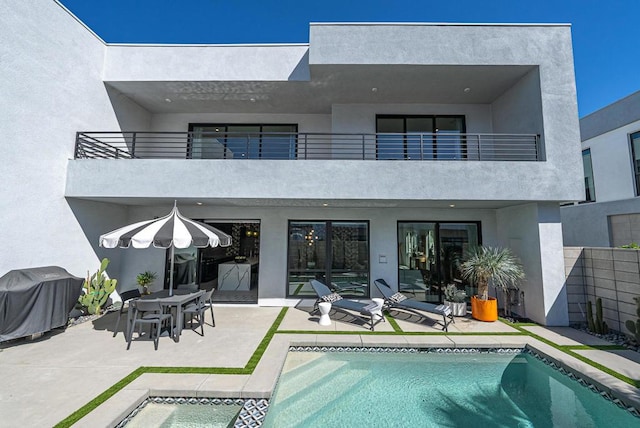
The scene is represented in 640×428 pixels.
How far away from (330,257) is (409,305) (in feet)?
10.0

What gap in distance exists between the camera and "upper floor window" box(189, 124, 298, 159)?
10.9m

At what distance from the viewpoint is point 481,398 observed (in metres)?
4.79

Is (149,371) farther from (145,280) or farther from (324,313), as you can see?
(145,280)

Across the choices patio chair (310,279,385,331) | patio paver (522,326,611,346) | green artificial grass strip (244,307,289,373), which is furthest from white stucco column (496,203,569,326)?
green artificial grass strip (244,307,289,373)

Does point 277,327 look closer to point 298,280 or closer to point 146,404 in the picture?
point 298,280

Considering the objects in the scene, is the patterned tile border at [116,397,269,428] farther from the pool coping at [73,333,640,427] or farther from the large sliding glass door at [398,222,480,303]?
the large sliding glass door at [398,222,480,303]

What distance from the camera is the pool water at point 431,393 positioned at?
166 inches

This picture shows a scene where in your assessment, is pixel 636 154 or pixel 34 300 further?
pixel 636 154

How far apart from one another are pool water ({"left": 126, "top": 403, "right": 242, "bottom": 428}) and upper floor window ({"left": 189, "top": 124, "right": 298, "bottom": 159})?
8225mm

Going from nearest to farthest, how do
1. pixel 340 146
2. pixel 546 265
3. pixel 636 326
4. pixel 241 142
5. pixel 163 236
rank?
pixel 636 326 < pixel 163 236 < pixel 546 265 < pixel 340 146 < pixel 241 142

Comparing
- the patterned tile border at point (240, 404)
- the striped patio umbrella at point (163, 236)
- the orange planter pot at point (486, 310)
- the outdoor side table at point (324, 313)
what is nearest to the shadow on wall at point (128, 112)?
the striped patio umbrella at point (163, 236)

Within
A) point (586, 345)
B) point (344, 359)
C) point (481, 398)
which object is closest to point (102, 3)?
point (344, 359)

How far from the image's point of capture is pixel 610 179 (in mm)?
13289

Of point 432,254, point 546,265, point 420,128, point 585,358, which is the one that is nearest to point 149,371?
point 585,358
